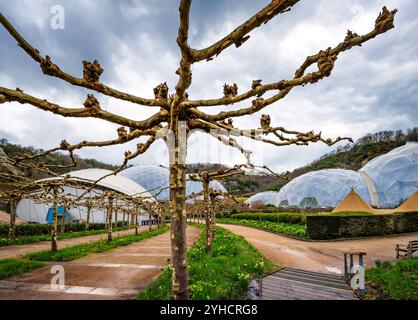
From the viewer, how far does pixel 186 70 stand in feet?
8.52

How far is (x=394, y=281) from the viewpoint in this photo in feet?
25.5

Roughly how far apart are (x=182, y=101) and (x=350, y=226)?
64.5ft

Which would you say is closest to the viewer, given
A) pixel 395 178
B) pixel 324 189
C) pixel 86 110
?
pixel 86 110

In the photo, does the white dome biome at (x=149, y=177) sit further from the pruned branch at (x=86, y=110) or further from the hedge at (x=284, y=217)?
the pruned branch at (x=86, y=110)

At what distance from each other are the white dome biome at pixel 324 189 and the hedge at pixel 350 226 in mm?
14706

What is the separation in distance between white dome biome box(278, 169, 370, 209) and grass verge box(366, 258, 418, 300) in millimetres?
26910

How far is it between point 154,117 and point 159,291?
13.2 ft

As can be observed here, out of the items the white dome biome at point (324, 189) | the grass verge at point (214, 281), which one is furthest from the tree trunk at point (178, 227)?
the white dome biome at point (324, 189)

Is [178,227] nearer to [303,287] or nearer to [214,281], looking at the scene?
[214,281]

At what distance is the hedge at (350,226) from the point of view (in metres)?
18.9

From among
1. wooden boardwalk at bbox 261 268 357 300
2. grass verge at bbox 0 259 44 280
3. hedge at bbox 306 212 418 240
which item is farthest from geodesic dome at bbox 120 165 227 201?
wooden boardwalk at bbox 261 268 357 300

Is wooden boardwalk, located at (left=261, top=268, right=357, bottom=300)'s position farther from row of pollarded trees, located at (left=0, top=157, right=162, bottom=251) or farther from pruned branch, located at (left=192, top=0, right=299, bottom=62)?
pruned branch, located at (left=192, top=0, right=299, bottom=62)

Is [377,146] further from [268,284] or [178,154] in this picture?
[178,154]

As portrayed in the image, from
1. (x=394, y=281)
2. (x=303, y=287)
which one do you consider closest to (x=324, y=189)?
(x=394, y=281)
